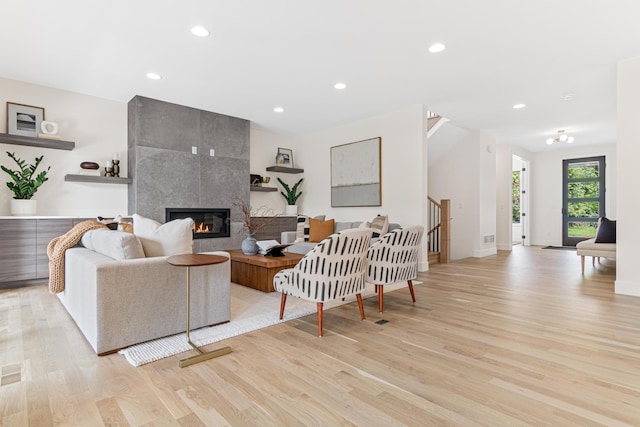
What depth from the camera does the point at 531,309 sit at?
327 cm

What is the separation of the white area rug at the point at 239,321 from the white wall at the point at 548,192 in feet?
24.5

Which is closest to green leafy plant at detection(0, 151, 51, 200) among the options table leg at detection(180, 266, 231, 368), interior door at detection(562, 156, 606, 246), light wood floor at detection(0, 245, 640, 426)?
light wood floor at detection(0, 245, 640, 426)

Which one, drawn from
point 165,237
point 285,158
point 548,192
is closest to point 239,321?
point 165,237

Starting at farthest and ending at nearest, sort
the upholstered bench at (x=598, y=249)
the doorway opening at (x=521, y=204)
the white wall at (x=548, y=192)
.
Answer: the doorway opening at (x=521, y=204)
the white wall at (x=548, y=192)
the upholstered bench at (x=598, y=249)

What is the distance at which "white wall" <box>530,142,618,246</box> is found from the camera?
9.00m

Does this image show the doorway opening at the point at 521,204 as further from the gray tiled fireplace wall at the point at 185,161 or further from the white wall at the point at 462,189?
the gray tiled fireplace wall at the point at 185,161

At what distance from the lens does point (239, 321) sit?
2883mm

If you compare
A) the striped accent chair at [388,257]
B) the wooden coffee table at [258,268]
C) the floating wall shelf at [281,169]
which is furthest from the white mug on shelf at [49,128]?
the striped accent chair at [388,257]

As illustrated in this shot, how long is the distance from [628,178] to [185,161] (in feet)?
20.4

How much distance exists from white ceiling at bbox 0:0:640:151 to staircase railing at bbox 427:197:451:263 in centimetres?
193

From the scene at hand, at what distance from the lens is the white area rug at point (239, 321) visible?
7.36 ft

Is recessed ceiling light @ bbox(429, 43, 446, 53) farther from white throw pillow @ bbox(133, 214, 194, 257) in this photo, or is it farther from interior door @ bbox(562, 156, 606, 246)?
interior door @ bbox(562, 156, 606, 246)

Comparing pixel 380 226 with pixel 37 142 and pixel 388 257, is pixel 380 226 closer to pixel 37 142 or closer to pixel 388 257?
pixel 388 257

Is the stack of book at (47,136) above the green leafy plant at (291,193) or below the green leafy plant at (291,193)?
above
